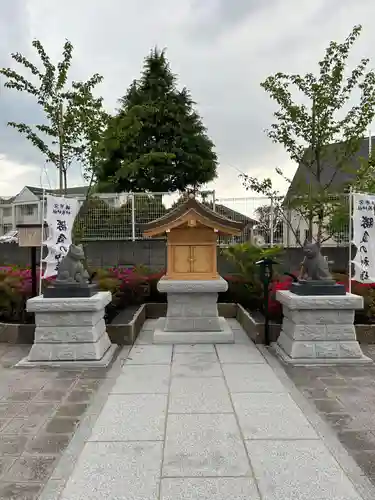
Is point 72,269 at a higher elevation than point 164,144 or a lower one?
lower

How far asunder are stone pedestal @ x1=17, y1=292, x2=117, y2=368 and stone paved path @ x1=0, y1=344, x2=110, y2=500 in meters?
0.30

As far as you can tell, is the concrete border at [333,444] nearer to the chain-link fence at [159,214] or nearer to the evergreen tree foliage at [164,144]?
the chain-link fence at [159,214]

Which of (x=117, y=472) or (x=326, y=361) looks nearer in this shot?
(x=117, y=472)

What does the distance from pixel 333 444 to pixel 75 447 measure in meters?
2.03

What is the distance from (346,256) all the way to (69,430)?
9195mm

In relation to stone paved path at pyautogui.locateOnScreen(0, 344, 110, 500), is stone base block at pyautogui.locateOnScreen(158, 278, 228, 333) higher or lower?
higher

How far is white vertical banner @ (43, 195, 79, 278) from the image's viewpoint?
6.83 m

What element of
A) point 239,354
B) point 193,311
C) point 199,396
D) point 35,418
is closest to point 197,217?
point 193,311

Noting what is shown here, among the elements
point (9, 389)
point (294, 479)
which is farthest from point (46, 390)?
point (294, 479)

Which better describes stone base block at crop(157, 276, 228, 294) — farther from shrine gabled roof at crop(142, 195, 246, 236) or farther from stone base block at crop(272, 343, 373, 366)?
stone base block at crop(272, 343, 373, 366)

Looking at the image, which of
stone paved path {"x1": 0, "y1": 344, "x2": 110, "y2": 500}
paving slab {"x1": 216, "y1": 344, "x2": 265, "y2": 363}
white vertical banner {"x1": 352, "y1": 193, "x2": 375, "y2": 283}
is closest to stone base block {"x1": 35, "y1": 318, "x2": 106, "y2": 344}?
stone paved path {"x1": 0, "y1": 344, "x2": 110, "y2": 500}

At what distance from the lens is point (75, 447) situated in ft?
10.9

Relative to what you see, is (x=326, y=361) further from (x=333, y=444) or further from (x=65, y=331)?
(x=65, y=331)

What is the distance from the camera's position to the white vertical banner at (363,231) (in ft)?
21.1
